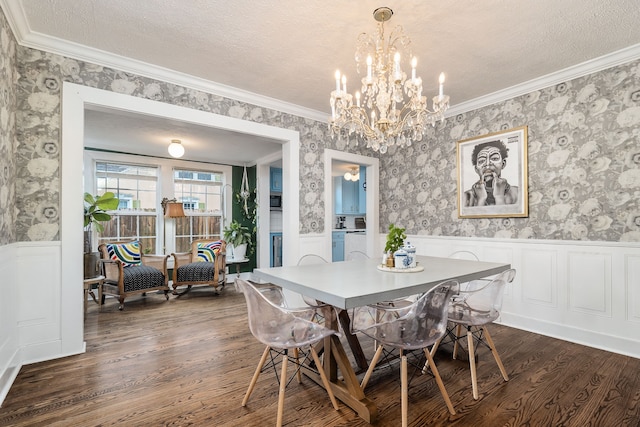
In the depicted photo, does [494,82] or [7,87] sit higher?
[494,82]

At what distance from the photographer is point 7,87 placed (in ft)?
7.15

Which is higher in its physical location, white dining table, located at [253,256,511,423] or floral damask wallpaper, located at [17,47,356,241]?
floral damask wallpaper, located at [17,47,356,241]

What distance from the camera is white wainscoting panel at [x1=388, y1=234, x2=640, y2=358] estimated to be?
107 inches

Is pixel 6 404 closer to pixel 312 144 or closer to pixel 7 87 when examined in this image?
pixel 7 87

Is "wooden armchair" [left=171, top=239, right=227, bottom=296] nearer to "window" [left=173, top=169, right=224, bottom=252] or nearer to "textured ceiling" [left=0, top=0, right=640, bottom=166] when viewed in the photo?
"window" [left=173, top=169, right=224, bottom=252]

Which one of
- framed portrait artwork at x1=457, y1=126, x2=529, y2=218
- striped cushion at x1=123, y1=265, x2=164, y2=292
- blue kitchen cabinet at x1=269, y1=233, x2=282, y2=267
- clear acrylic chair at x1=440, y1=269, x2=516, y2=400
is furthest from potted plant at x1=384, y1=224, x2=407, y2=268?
blue kitchen cabinet at x1=269, y1=233, x2=282, y2=267

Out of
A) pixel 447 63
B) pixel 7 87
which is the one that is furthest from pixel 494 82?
pixel 7 87

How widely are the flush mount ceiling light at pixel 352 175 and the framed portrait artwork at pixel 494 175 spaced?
304 cm

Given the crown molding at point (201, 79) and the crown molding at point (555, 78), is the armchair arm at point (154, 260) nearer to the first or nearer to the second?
the crown molding at point (201, 79)

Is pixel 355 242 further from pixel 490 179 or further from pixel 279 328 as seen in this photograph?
pixel 279 328

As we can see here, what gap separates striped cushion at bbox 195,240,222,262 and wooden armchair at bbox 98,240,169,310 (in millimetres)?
600

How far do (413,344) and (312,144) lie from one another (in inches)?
117

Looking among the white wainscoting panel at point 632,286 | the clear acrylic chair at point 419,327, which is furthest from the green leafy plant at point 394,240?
the white wainscoting panel at point 632,286

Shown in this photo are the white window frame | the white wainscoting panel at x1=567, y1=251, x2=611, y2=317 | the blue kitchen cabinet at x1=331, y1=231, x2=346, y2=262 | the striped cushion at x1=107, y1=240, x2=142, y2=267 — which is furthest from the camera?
the blue kitchen cabinet at x1=331, y1=231, x2=346, y2=262
